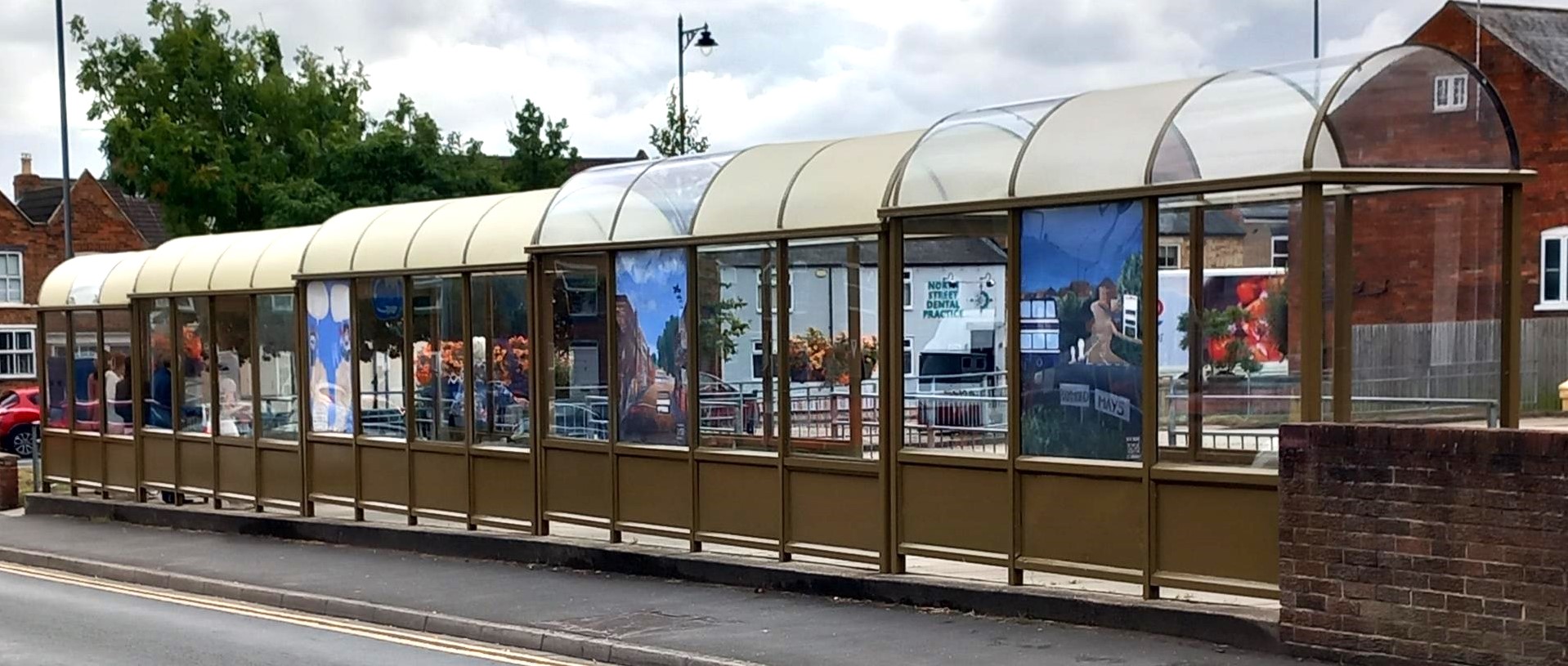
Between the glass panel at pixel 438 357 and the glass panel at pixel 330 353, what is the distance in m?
1.11

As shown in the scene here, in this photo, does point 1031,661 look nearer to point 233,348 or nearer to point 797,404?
point 797,404

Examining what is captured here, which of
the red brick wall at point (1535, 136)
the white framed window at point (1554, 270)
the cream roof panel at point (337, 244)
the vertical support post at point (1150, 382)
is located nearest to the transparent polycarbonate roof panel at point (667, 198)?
the vertical support post at point (1150, 382)

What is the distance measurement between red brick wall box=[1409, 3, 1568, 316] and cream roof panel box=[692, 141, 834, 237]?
2537 cm

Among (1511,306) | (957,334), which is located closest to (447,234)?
(957,334)

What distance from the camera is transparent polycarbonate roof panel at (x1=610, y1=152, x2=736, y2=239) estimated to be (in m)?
13.4

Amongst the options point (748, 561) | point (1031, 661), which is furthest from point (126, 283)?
point (1031, 661)

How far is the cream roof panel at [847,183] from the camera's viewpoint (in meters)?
11.8

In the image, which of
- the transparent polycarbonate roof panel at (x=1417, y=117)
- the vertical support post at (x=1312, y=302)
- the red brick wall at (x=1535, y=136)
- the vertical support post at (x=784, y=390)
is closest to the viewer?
the vertical support post at (x=1312, y=302)

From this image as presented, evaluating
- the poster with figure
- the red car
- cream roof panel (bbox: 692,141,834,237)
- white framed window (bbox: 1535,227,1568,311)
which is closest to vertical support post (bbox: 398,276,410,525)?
cream roof panel (bbox: 692,141,834,237)

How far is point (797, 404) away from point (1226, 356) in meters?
3.67

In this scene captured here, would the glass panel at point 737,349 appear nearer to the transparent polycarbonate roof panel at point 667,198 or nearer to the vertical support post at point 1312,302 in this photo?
the transparent polycarbonate roof panel at point 667,198

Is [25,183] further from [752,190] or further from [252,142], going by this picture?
[752,190]

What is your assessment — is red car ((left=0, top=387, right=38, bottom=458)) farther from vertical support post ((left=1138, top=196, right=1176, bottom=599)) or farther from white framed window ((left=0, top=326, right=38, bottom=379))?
vertical support post ((left=1138, top=196, right=1176, bottom=599))

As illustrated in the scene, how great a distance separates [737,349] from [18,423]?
26.3m
